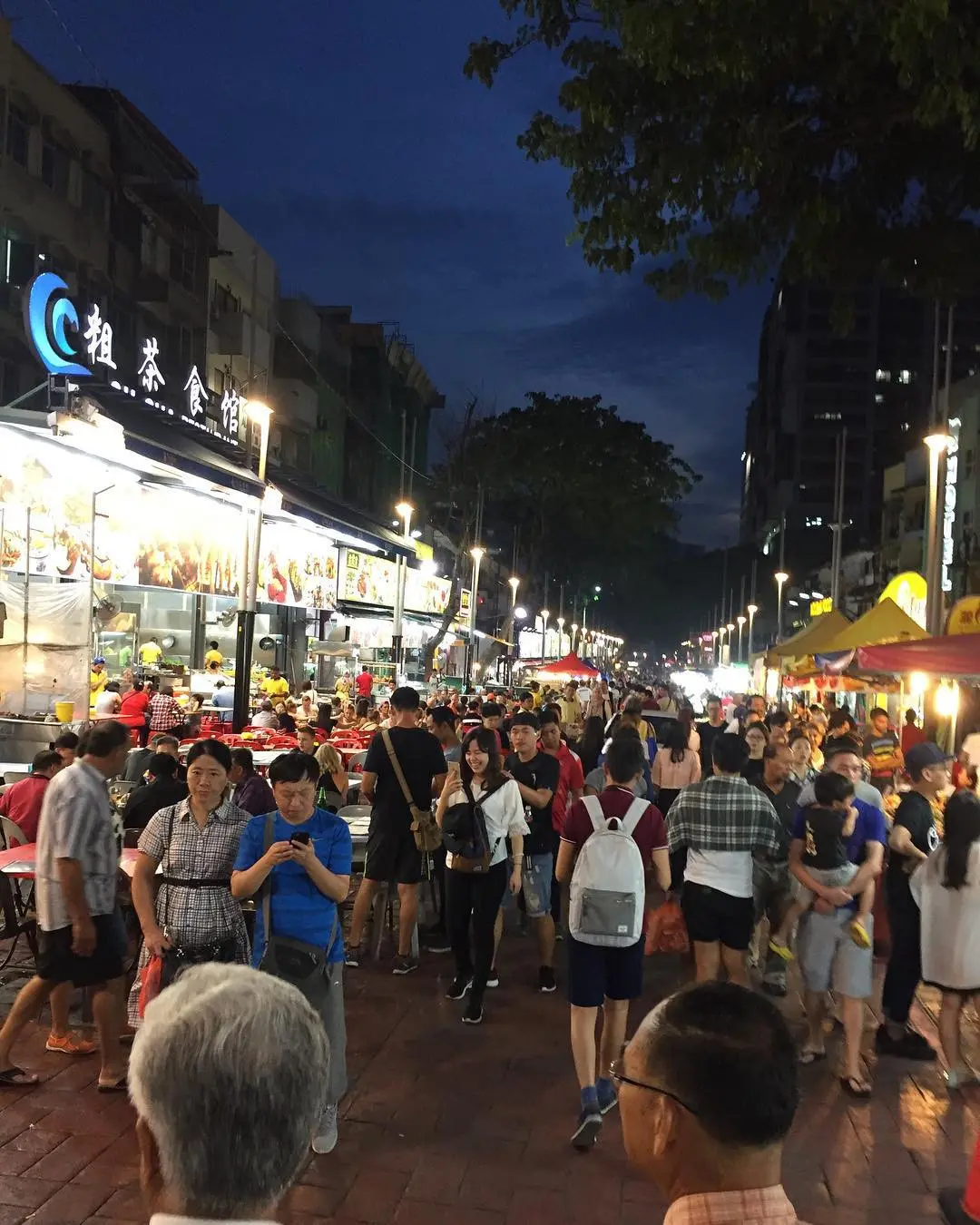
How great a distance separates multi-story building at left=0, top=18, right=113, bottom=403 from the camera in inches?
797

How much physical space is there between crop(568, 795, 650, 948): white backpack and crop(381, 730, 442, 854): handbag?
2321mm

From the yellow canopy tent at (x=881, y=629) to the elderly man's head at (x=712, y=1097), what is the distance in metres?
12.9

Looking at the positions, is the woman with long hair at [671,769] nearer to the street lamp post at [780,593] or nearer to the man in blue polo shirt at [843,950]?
the man in blue polo shirt at [843,950]

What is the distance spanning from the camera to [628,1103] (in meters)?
1.91

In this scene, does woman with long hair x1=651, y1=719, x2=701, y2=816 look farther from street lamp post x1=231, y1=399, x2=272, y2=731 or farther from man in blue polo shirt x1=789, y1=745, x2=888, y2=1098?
street lamp post x1=231, y1=399, x2=272, y2=731

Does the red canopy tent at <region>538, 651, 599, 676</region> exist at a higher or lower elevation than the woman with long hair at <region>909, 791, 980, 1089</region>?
higher

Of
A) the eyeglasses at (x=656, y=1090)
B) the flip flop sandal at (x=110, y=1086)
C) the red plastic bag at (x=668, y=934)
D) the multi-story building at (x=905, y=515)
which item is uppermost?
the multi-story building at (x=905, y=515)

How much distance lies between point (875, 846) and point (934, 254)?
595cm

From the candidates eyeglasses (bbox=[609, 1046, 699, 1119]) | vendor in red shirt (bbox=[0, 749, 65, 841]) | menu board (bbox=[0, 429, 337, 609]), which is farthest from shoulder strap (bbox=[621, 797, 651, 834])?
menu board (bbox=[0, 429, 337, 609])

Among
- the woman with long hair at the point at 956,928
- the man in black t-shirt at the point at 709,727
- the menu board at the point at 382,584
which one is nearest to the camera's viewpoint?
the woman with long hair at the point at 956,928

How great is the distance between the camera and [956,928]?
19.2 ft

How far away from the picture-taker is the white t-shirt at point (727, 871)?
6.04 m

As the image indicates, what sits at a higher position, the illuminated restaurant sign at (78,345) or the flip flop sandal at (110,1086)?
the illuminated restaurant sign at (78,345)

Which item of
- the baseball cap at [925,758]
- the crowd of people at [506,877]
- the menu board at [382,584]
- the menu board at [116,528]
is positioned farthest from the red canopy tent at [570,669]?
the baseball cap at [925,758]
